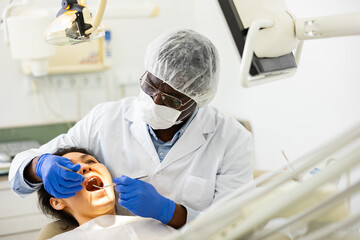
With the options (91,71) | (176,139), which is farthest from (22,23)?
(176,139)

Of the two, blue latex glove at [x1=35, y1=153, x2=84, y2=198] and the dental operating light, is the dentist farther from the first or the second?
the dental operating light

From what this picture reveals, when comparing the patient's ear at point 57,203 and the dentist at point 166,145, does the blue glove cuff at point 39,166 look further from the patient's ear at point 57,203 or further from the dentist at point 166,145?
the patient's ear at point 57,203

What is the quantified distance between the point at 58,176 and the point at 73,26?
55 centimetres

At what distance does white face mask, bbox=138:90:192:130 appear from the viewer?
66.8 inches

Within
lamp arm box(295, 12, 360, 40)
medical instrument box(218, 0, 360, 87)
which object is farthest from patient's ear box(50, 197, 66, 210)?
lamp arm box(295, 12, 360, 40)

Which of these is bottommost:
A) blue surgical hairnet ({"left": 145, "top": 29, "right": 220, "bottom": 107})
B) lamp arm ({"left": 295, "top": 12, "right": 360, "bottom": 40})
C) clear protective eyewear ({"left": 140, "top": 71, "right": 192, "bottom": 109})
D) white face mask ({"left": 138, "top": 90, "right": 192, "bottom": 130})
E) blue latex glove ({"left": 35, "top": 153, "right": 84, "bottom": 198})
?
blue latex glove ({"left": 35, "top": 153, "right": 84, "bottom": 198})

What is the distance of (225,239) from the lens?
0.66 m

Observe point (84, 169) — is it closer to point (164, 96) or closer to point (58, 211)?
point (58, 211)

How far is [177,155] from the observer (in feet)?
6.05

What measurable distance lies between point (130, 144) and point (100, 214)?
315 mm

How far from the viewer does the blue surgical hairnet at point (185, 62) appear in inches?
66.7

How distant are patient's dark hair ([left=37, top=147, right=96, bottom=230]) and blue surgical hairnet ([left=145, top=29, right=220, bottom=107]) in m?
0.51

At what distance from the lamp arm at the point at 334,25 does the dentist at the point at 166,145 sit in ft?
2.37

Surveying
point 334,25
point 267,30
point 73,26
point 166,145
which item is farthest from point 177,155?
point 334,25
